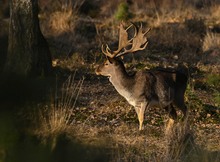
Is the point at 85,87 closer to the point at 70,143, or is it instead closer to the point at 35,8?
the point at 35,8

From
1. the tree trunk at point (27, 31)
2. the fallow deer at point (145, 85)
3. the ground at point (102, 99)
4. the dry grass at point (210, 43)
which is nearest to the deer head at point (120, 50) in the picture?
the fallow deer at point (145, 85)

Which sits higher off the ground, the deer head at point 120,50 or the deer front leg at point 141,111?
the deer head at point 120,50

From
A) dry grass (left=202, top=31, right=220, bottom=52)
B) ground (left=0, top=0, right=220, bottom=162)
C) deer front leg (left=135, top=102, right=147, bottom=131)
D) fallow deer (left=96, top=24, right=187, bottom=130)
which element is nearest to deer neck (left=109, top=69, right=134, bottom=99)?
fallow deer (left=96, top=24, right=187, bottom=130)

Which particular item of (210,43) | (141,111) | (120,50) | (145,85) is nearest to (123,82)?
(145,85)

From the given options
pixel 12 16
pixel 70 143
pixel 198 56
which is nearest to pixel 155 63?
pixel 198 56

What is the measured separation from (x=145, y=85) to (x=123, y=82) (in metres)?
0.37

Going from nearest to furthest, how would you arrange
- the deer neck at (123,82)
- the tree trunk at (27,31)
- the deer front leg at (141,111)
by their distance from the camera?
1. the deer front leg at (141,111)
2. the deer neck at (123,82)
3. the tree trunk at (27,31)

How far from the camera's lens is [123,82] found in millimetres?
8984

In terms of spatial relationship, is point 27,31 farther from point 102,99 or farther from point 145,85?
point 145,85

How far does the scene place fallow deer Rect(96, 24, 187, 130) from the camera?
8766mm

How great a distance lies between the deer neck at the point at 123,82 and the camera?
351 inches

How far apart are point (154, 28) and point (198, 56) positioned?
3.23 meters

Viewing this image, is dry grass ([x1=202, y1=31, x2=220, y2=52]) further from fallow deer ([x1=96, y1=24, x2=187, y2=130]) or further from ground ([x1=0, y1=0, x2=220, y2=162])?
fallow deer ([x1=96, y1=24, x2=187, y2=130])

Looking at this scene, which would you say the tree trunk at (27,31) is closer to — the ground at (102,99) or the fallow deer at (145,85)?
the ground at (102,99)
